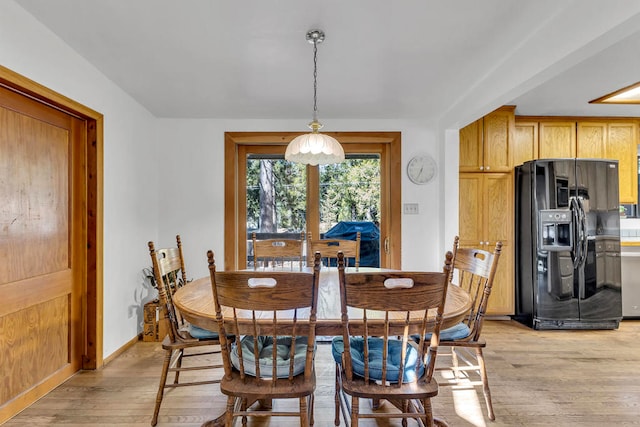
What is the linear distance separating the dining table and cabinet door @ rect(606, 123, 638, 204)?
10.4 ft

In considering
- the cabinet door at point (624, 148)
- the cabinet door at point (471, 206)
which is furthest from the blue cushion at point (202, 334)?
the cabinet door at point (624, 148)

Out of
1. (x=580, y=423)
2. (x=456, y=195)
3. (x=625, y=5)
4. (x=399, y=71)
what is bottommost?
(x=580, y=423)

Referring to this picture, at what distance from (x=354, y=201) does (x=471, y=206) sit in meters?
1.25

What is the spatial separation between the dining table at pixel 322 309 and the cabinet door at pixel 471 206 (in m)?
1.78

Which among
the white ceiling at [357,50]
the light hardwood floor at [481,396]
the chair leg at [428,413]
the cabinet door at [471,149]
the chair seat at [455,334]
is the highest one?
the white ceiling at [357,50]

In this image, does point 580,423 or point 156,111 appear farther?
point 156,111

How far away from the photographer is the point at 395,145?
3695mm

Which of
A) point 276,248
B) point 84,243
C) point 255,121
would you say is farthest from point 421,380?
point 255,121

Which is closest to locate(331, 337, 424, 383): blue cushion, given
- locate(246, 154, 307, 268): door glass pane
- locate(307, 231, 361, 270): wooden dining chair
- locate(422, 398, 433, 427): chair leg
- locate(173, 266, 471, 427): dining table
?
locate(422, 398, 433, 427): chair leg

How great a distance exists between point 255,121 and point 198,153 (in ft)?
2.29

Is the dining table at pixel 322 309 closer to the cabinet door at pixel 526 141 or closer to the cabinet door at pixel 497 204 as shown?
the cabinet door at pixel 497 204

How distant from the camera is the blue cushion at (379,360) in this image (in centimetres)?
147

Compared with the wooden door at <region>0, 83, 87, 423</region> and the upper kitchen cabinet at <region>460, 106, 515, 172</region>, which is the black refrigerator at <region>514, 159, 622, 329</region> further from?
the wooden door at <region>0, 83, 87, 423</region>

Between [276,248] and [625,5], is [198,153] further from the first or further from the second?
[625,5]
